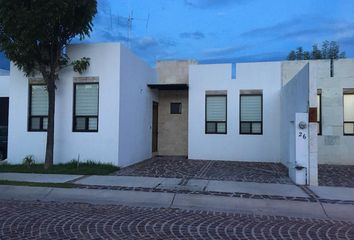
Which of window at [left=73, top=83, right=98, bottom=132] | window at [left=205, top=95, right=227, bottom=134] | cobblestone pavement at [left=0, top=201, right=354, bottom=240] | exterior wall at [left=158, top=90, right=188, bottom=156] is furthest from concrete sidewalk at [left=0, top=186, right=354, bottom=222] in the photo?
exterior wall at [left=158, top=90, right=188, bottom=156]

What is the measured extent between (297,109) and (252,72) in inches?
238

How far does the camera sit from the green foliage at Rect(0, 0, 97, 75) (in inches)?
541

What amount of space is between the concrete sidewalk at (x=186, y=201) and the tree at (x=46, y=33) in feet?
15.0

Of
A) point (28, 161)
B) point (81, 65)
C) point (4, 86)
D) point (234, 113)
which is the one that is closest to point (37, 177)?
point (28, 161)

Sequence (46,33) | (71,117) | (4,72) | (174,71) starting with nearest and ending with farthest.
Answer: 1. (46,33)
2. (71,117)
3. (174,71)
4. (4,72)

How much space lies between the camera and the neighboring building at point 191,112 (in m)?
16.3

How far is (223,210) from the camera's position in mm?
9469

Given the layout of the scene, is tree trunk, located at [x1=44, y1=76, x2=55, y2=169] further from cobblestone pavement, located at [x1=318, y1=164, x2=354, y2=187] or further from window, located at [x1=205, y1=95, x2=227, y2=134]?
cobblestone pavement, located at [x1=318, y1=164, x2=354, y2=187]

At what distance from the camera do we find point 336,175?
1509 cm

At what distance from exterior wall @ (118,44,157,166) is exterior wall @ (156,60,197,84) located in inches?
57.6

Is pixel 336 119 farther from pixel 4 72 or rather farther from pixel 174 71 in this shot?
pixel 4 72

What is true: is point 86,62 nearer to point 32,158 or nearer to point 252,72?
point 32,158

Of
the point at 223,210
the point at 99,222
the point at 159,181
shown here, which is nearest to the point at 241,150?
the point at 159,181

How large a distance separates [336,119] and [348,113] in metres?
0.64
